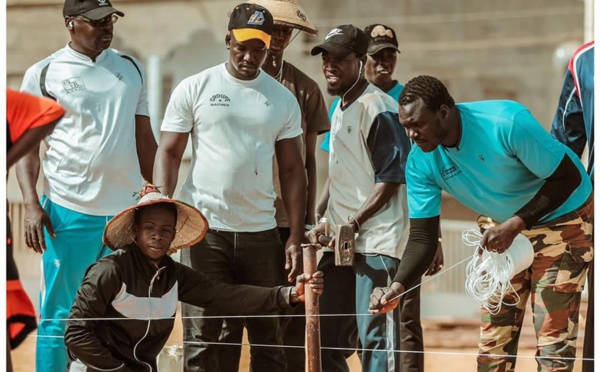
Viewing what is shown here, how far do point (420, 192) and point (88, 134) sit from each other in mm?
1497

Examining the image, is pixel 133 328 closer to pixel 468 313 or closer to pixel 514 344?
pixel 514 344

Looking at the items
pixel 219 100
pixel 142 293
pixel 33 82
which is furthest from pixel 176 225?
pixel 33 82

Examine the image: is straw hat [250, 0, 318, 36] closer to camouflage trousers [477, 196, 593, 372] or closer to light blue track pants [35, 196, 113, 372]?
light blue track pants [35, 196, 113, 372]

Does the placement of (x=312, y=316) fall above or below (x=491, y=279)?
below

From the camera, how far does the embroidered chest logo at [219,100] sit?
611cm

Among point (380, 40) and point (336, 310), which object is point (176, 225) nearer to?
point (336, 310)

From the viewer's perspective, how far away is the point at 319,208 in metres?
7.11

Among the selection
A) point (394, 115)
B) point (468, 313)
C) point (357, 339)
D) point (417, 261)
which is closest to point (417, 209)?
point (417, 261)

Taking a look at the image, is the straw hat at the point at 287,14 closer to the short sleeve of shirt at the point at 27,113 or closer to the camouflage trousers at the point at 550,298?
the camouflage trousers at the point at 550,298

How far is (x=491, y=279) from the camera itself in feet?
19.4

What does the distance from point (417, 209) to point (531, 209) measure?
0.52 metres

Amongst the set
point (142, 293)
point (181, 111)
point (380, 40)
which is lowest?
point (142, 293)

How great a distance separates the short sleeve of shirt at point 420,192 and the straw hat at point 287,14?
3.70ft

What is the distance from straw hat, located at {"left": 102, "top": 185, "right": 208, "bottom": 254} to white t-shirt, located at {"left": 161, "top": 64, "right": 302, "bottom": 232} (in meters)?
0.24
